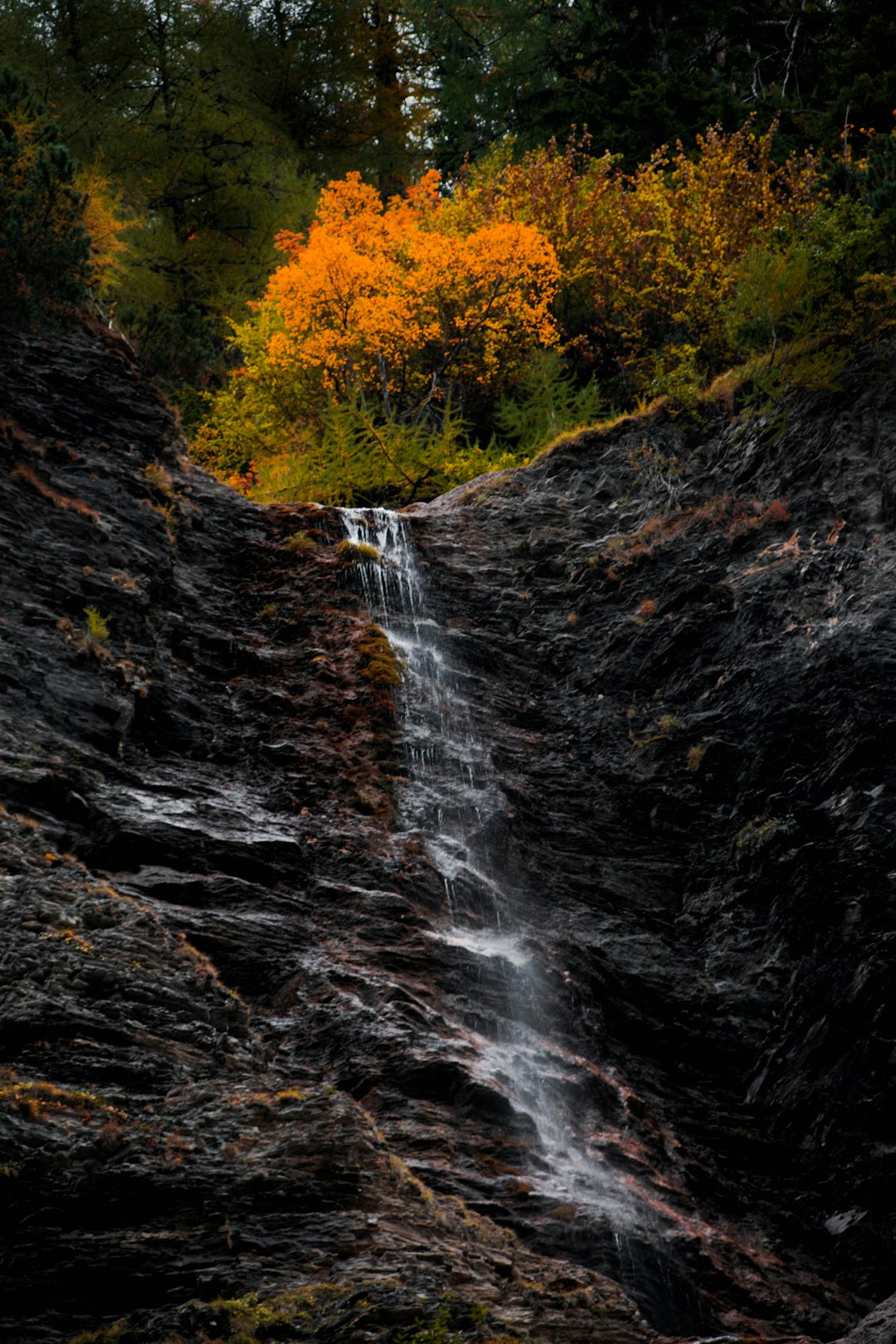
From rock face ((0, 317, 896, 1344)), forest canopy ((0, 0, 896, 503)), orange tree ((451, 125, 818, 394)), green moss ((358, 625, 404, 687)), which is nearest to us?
rock face ((0, 317, 896, 1344))

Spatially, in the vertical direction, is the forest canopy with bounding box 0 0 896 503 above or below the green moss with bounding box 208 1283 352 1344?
above

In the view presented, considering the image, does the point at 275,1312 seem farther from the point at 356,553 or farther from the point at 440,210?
the point at 440,210

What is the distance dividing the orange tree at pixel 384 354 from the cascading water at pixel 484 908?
3533mm

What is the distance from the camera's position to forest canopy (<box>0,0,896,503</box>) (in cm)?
1502

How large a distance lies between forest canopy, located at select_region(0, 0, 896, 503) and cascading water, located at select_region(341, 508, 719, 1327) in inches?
196

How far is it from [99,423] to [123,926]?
7914mm

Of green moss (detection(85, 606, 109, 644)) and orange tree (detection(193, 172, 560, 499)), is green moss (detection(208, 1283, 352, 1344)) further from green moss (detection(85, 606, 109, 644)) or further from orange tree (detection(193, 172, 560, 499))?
orange tree (detection(193, 172, 560, 499))

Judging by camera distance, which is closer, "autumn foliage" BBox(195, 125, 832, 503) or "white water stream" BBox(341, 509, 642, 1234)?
"white water stream" BBox(341, 509, 642, 1234)

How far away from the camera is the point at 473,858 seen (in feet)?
35.3

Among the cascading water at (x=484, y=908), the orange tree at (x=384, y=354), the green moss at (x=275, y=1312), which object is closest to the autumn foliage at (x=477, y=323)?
the orange tree at (x=384, y=354)

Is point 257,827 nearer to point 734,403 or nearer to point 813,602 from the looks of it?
point 813,602

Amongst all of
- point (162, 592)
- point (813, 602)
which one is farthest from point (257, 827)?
point (813, 602)

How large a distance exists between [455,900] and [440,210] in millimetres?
18425

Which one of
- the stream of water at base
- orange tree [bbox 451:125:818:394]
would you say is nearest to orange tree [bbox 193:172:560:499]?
orange tree [bbox 451:125:818:394]
